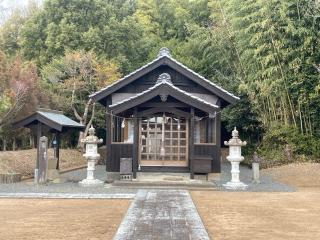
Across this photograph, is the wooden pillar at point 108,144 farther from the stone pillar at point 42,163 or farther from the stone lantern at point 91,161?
the stone pillar at point 42,163

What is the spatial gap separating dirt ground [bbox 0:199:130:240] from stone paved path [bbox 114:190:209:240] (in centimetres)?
26

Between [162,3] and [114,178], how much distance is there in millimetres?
22402

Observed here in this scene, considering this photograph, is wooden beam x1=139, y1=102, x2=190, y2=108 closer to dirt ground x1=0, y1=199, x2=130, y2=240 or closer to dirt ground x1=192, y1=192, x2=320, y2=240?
dirt ground x1=192, y1=192, x2=320, y2=240

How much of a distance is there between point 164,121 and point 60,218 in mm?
7677

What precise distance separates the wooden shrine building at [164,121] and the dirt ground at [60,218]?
14.9ft

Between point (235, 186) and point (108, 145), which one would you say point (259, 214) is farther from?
point (108, 145)

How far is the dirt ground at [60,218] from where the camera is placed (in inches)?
265

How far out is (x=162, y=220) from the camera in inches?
307

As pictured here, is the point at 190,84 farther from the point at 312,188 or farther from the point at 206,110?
the point at 312,188

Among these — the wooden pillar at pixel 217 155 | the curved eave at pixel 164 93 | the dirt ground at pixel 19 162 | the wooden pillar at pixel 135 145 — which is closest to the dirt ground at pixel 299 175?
the wooden pillar at pixel 217 155

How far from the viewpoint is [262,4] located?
19.0 meters

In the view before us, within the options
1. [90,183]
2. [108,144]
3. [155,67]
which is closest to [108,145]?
[108,144]

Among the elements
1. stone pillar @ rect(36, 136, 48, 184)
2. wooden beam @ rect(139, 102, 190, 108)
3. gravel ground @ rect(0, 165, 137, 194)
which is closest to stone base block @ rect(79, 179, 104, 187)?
gravel ground @ rect(0, 165, 137, 194)

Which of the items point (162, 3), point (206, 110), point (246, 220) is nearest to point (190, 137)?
point (206, 110)
